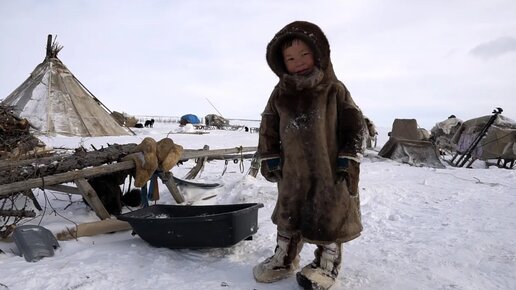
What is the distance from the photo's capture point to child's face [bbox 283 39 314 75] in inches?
101

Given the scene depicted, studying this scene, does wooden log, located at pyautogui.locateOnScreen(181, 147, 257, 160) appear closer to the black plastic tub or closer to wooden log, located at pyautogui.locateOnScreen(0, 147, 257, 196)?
wooden log, located at pyautogui.locateOnScreen(0, 147, 257, 196)

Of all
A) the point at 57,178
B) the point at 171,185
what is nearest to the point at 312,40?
the point at 57,178

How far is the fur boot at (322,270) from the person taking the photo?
240cm

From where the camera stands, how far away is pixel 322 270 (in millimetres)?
2484

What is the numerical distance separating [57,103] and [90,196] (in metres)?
11.4

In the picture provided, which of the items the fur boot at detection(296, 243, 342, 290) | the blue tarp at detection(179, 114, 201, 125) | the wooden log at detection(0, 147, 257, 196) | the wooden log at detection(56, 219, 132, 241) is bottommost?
the wooden log at detection(56, 219, 132, 241)

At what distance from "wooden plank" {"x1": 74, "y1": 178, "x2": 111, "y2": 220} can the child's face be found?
2384 mm

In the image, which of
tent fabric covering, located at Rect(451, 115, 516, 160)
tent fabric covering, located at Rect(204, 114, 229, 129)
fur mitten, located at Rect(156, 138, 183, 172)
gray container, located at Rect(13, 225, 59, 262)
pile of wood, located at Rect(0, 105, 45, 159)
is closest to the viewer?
gray container, located at Rect(13, 225, 59, 262)

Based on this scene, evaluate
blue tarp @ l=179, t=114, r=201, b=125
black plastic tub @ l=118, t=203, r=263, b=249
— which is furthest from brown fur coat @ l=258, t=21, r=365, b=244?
blue tarp @ l=179, t=114, r=201, b=125

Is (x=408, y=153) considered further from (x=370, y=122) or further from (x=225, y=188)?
(x=370, y=122)

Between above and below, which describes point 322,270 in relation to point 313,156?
below

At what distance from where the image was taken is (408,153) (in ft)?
39.1

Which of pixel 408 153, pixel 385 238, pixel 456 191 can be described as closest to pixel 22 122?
pixel 385 238

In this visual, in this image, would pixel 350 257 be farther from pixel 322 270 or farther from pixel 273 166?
pixel 273 166
